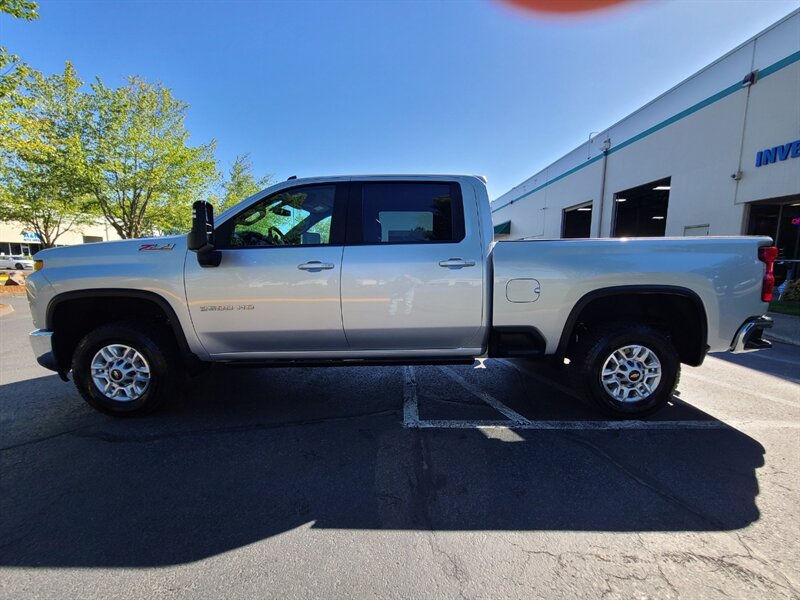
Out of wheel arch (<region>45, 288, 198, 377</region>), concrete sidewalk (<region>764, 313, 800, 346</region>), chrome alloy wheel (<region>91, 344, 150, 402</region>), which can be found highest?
wheel arch (<region>45, 288, 198, 377</region>)

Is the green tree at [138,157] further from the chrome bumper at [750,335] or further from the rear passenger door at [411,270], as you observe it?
the chrome bumper at [750,335]

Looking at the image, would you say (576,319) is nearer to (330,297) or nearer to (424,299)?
(424,299)

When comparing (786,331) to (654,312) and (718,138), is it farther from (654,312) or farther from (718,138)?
(718,138)

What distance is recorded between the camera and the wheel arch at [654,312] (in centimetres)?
342

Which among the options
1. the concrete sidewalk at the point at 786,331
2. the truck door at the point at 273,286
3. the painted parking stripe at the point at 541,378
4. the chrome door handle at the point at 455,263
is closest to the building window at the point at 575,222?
the concrete sidewalk at the point at 786,331

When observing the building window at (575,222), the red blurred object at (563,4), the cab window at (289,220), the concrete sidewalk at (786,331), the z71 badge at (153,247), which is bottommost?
the concrete sidewalk at (786,331)

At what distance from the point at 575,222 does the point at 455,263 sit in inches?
995

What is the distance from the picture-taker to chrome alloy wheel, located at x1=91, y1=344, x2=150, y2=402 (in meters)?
3.57

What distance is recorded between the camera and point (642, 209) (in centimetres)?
2203

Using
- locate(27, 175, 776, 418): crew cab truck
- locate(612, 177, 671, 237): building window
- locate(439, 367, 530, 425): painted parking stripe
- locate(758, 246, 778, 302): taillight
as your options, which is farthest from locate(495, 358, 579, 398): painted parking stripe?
locate(612, 177, 671, 237): building window

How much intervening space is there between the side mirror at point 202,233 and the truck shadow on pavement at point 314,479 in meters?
1.55

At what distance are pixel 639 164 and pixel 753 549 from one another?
18.1 meters

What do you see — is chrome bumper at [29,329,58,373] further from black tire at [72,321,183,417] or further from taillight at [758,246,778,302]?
taillight at [758,246,778,302]

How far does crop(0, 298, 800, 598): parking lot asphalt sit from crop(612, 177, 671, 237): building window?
52.1 ft
